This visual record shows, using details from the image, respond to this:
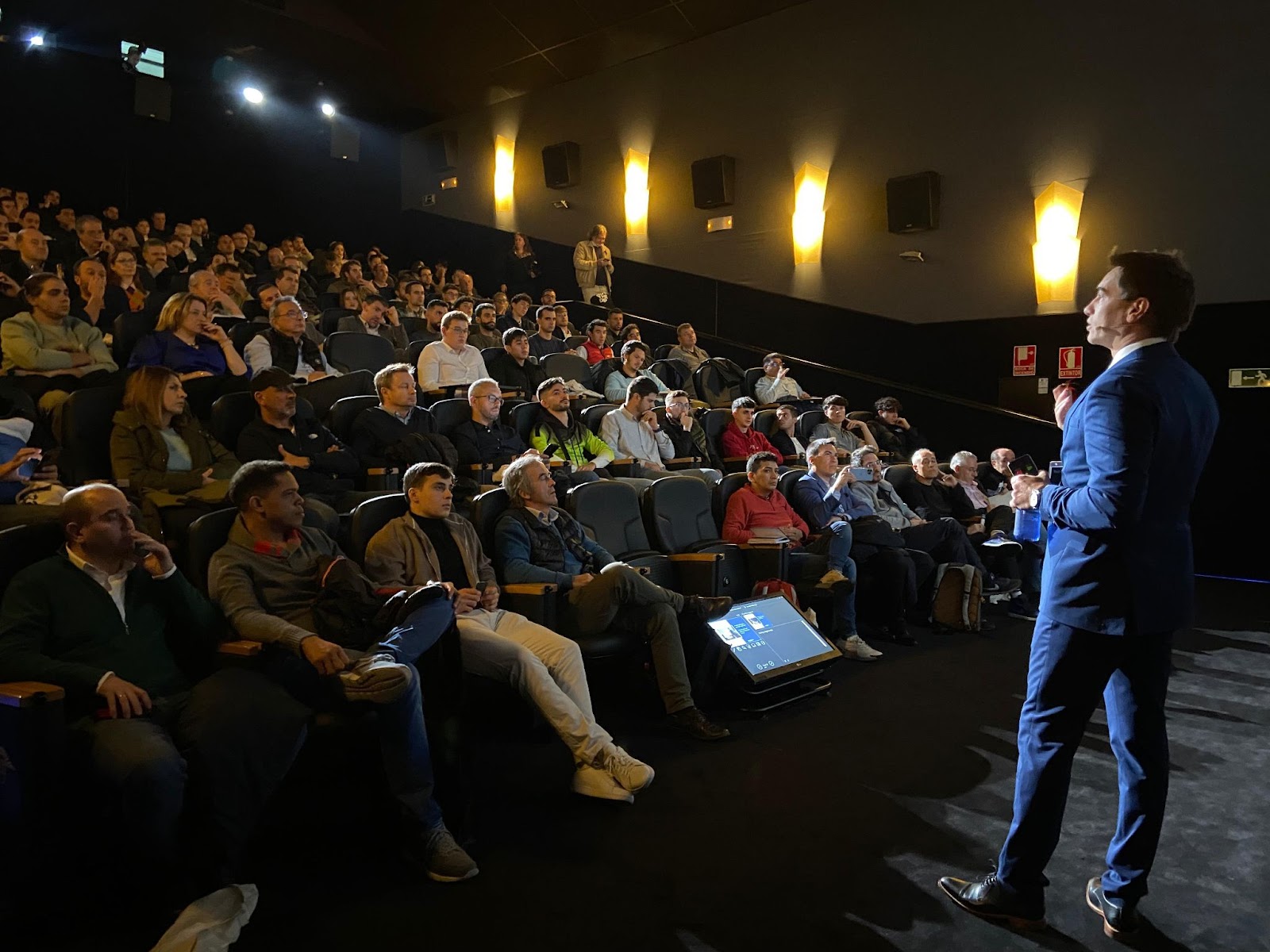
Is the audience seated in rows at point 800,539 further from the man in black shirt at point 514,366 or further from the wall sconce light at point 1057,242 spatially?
the wall sconce light at point 1057,242

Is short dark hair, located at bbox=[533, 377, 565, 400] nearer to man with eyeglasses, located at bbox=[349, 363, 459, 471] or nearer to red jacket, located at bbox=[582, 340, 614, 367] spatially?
man with eyeglasses, located at bbox=[349, 363, 459, 471]

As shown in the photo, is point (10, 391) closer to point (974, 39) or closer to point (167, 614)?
point (167, 614)

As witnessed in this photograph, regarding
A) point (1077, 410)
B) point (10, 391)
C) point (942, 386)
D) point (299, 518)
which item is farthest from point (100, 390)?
point (942, 386)

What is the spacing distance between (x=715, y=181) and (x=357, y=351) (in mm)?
4686

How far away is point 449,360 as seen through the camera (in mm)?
5094

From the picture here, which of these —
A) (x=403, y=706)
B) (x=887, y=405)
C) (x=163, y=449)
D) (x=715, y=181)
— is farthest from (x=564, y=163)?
(x=403, y=706)

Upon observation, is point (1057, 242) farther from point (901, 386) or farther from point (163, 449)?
point (163, 449)

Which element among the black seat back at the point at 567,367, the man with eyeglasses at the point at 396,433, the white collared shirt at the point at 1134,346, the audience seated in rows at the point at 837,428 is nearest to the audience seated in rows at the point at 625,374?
the black seat back at the point at 567,367

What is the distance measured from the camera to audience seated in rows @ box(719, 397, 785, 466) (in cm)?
→ 565

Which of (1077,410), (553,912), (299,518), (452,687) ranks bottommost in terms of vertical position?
(553,912)

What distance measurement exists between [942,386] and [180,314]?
564 cm

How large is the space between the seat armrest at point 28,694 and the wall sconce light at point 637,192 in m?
8.29

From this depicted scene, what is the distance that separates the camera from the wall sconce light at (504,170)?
35.1 feet

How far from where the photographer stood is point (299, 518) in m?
2.40
